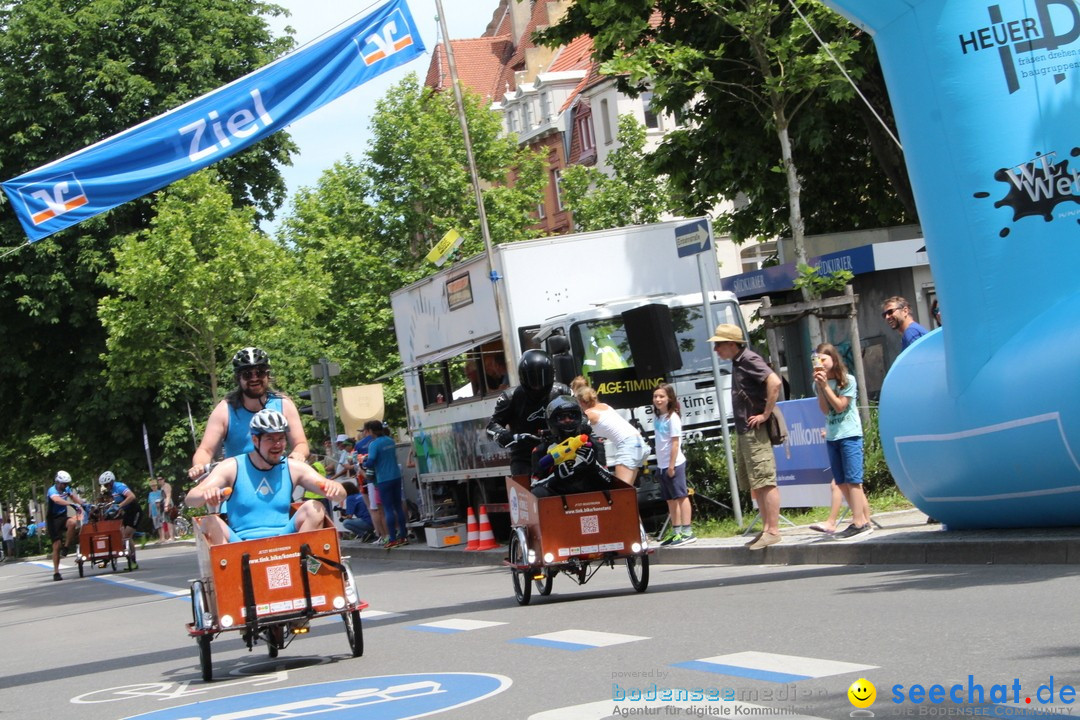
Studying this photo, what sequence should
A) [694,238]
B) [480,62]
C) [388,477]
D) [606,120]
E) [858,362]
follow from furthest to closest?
[480,62]
[606,120]
[388,477]
[858,362]
[694,238]

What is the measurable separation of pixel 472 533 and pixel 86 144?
2318 cm

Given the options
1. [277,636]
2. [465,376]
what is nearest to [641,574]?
[277,636]

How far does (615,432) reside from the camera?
16062 millimetres

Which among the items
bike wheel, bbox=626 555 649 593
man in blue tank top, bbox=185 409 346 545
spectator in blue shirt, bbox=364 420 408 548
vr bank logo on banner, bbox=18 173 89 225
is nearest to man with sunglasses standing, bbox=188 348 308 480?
man in blue tank top, bbox=185 409 346 545

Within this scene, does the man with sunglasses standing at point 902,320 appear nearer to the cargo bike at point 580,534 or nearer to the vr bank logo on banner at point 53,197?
the cargo bike at point 580,534

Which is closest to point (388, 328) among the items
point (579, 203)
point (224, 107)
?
point (579, 203)

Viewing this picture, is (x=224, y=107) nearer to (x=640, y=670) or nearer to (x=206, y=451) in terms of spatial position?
(x=206, y=451)

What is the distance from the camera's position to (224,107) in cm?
1446

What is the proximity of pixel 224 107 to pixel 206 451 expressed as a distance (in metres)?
5.21

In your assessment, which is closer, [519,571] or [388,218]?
[519,571]

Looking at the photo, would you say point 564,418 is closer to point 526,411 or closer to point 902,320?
point 526,411

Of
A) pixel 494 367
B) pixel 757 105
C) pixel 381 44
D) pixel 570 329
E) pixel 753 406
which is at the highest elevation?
pixel 757 105

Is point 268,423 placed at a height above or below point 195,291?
below

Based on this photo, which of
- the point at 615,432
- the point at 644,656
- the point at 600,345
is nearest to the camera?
the point at 644,656
